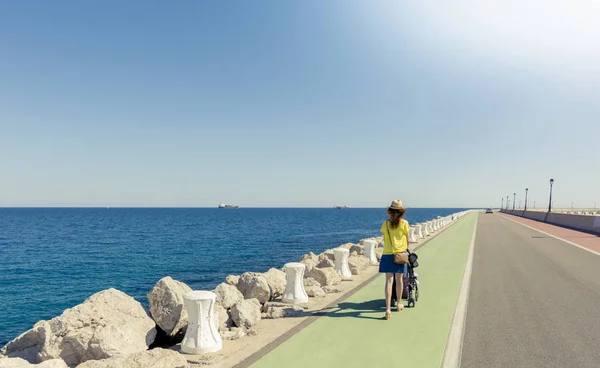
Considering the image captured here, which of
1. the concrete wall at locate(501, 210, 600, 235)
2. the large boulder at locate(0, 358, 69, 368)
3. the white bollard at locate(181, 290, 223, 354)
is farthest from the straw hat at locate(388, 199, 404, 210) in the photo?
the concrete wall at locate(501, 210, 600, 235)

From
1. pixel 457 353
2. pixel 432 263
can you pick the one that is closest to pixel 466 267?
pixel 432 263

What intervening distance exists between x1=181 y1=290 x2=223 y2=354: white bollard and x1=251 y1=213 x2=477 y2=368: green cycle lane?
3.11 ft

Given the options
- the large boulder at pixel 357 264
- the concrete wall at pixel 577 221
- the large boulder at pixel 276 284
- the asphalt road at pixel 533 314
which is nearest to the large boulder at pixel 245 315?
the large boulder at pixel 276 284

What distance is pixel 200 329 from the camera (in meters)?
5.95

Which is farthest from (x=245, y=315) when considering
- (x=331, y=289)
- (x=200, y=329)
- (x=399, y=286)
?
(x=331, y=289)

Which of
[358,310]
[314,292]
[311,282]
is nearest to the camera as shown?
[358,310]

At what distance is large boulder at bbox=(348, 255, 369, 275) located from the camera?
41.4ft

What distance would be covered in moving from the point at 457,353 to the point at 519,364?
2.44 feet

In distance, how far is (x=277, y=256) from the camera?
1292 inches

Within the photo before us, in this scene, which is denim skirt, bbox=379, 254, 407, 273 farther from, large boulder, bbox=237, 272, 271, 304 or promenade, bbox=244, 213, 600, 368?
large boulder, bbox=237, 272, 271, 304

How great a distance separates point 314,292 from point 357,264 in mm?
4050

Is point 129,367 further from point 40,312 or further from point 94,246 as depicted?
point 94,246

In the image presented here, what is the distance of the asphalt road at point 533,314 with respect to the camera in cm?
550

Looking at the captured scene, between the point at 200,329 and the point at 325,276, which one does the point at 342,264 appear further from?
the point at 200,329
